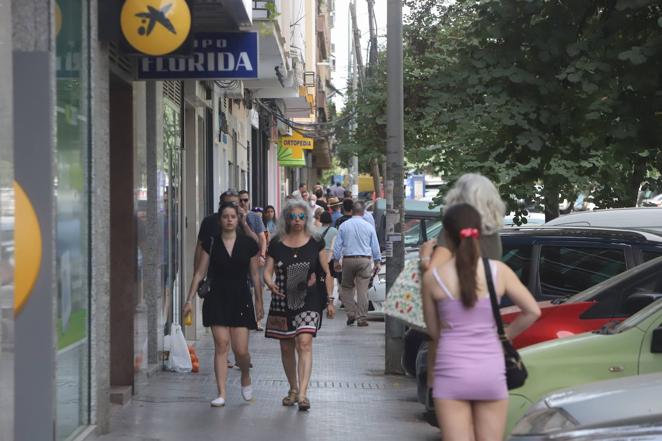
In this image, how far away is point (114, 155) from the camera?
11750mm

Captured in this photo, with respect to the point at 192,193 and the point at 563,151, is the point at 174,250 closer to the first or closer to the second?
the point at 192,193

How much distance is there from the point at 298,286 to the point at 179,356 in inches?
116

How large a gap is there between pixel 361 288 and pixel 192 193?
3273 mm

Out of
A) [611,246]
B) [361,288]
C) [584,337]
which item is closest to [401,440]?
[584,337]

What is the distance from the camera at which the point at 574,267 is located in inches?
453

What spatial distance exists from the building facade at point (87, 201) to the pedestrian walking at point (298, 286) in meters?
1.48

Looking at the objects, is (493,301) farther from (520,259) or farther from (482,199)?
(520,259)

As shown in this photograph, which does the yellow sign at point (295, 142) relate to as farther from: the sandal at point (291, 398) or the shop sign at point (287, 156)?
the sandal at point (291, 398)

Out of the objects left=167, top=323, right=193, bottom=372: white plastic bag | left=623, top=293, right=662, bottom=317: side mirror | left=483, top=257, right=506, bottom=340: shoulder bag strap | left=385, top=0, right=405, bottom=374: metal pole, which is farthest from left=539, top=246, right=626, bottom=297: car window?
left=483, top=257, right=506, bottom=340: shoulder bag strap

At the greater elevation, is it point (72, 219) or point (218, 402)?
point (72, 219)

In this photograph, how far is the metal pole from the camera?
13.3m

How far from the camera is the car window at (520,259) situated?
11.5 m

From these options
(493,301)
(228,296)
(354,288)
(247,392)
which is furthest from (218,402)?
(354,288)

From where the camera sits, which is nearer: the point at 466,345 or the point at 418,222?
the point at 466,345
